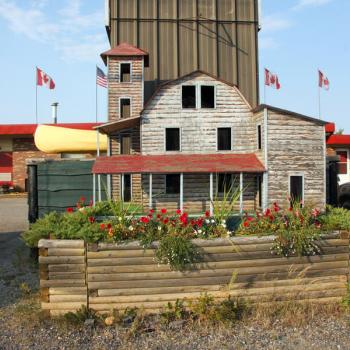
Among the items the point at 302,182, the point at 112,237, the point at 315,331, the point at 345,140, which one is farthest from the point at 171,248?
the point at 345,140

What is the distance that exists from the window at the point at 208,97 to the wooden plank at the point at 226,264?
6774 millimetres

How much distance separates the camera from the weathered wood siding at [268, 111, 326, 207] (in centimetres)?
1113

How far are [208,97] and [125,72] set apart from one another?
3.80m

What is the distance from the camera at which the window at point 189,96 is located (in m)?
12.3

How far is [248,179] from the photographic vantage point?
12.6 metres

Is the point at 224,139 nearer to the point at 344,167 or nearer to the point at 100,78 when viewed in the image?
the point at 100,78

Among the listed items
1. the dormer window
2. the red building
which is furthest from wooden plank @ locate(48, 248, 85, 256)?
the red building

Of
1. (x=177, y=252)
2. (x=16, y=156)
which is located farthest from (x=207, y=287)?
(x=16, y=156)

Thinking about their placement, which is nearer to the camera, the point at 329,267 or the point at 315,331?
the point at 315,331

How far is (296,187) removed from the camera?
1130cm

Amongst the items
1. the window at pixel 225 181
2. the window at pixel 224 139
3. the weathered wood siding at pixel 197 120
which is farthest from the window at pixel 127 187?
the window at pixel 224 139

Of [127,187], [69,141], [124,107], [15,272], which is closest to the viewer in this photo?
[15,272]

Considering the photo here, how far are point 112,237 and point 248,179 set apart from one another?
7117 mm

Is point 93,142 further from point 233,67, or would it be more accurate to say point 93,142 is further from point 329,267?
point 329,267
